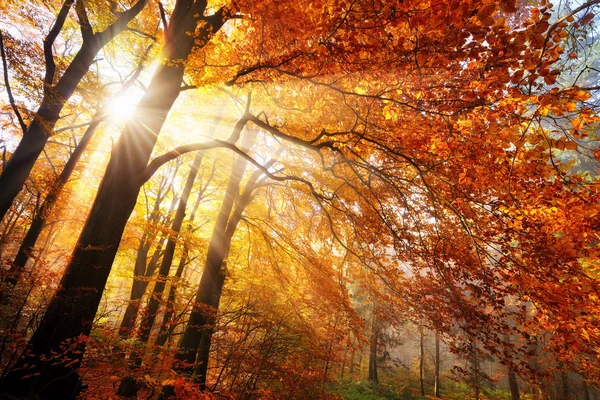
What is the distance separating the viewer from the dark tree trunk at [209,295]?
617 centimetres

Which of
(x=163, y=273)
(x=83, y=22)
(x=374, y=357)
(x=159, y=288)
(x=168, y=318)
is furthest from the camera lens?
(x=374, y=357)

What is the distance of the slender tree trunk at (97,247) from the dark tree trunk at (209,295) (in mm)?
2287

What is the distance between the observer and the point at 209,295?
7.07m

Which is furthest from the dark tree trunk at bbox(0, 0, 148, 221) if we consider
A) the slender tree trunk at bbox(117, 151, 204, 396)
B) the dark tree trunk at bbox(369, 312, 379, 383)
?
the dark tree trunk at bbox(369, 312, 379, 383)

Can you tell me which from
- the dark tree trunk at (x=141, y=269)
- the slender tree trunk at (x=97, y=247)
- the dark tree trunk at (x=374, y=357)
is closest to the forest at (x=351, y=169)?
the slender tree trunk at (x=97, y=247)

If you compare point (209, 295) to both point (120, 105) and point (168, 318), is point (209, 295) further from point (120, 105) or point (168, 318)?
point (120, 105)

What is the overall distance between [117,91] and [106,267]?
29.2 feet

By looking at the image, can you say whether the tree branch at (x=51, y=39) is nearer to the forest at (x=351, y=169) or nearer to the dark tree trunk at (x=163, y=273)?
the forest at (x=351, y=169)

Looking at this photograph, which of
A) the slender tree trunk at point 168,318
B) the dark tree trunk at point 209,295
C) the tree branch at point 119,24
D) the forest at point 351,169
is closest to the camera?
the forest at point 351,169

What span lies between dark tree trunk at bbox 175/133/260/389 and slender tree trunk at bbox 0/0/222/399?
2.29 metres

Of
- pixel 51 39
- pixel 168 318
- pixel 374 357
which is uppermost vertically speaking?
pixel 51 39

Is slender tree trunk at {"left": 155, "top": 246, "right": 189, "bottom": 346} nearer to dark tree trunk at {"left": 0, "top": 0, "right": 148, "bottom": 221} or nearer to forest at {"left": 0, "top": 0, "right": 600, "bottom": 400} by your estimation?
forest at {"left": 0, "top": 0, "right": 600, "bottom": 400}

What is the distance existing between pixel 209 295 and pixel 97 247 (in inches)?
150

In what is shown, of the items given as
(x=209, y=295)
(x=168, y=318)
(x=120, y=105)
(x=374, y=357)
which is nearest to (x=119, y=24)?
(x=120, y=105)
